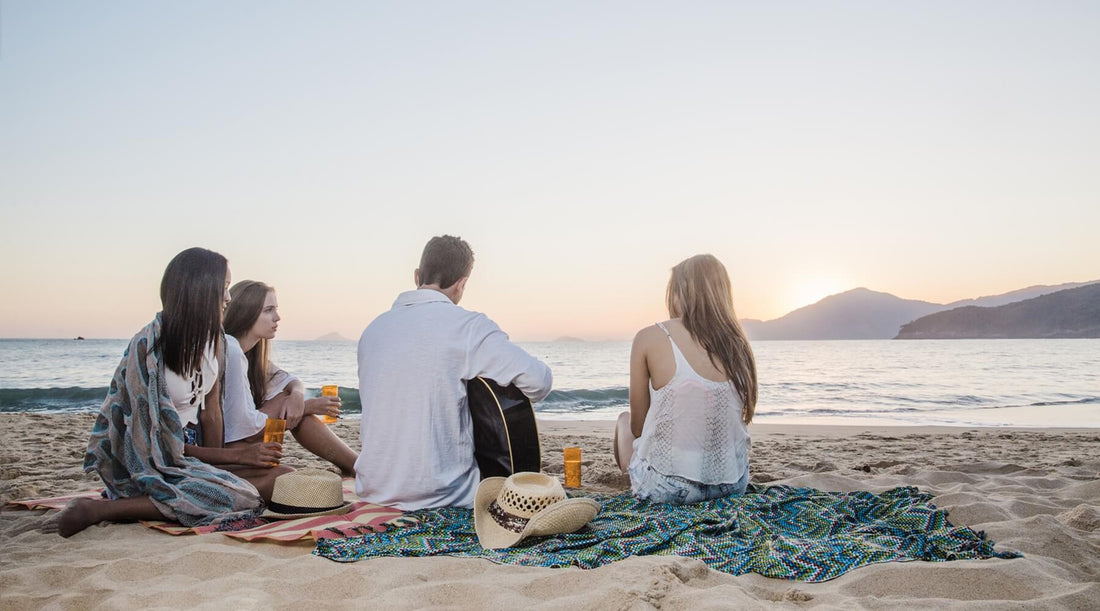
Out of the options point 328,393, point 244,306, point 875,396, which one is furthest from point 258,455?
point 875,396

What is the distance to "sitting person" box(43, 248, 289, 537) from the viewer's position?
3193 millimetres

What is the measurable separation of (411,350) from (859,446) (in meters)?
5.49

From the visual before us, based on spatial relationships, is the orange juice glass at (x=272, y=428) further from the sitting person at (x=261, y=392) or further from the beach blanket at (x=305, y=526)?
the beach blanket at (x=305, y=526)

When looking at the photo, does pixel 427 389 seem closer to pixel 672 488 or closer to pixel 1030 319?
pixel 672 488

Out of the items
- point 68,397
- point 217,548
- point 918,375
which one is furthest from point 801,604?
point 918,375

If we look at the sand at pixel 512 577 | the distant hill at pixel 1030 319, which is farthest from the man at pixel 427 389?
the distant hill at pixel 1030 319

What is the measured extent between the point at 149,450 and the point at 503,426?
1686 mm

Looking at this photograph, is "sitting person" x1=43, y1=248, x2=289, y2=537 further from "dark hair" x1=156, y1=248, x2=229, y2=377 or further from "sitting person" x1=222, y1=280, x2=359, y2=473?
"sitting person" x1=222, y1=280, x2=359, y2=473

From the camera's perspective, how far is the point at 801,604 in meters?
2.22

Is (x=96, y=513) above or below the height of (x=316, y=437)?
below

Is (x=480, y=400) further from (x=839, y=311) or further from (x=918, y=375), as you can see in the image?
(x=839, y=311)

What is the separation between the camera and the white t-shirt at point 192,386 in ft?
10.8

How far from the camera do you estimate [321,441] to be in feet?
14.8

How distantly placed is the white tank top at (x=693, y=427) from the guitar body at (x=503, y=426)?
642 mm
